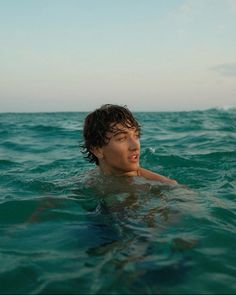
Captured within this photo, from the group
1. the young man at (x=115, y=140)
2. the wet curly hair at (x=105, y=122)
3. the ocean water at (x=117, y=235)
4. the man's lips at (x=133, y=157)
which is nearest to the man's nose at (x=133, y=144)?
the young man at (x=115, y=140)

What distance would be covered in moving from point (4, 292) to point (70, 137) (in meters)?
11.8

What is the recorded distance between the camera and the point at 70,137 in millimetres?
14562

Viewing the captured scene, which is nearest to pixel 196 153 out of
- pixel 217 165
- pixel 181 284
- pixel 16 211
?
pixel 217 165

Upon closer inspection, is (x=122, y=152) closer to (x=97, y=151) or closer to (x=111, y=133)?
(x=111, y=133)

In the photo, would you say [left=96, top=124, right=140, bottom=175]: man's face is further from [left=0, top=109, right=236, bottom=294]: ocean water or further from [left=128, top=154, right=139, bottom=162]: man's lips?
[left=0, top=109, right=236, bottom=294]: ocean water

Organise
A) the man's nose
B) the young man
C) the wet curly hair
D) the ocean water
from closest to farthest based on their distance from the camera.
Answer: the ocean water → the man's nose → the young man → the wet curly hair

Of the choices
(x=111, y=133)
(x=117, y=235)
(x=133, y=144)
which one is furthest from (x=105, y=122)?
(x=117, y=235)

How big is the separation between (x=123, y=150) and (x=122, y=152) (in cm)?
3

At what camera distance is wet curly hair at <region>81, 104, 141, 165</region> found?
5.22 meters

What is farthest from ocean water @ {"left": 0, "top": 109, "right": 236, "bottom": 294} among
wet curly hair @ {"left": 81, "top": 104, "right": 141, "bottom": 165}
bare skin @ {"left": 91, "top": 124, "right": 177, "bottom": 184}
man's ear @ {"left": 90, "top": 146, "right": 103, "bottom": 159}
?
wet curly hair @ {"left": 81, "top": 104, "right": 141, "bottom": 165}

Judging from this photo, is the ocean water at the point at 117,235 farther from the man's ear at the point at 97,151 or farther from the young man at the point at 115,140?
the man's ear at the point at 97,151

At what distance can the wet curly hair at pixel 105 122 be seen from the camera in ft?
17.1

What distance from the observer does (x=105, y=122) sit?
17.3 ft

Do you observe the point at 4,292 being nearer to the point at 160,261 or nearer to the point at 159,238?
the point at 160,261
